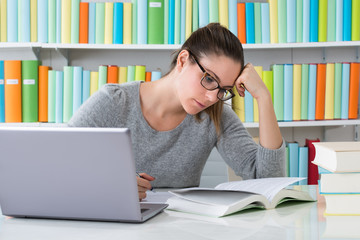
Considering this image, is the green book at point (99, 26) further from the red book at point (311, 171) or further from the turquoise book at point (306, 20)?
the red book at point (311, 171)

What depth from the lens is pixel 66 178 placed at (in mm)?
850

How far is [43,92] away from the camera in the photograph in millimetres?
2309

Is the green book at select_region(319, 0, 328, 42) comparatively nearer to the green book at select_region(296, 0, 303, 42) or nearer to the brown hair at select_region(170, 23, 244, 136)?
the green book at select_region(296, 0, 303, 42)

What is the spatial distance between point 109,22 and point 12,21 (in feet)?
1.53

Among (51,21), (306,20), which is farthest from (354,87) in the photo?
(51,21)

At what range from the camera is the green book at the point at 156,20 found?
2268 millimetres

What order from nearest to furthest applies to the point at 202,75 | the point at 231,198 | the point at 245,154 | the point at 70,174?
the point at 70,174
the point at 231,198
the point at 202,75
the point at 245,154

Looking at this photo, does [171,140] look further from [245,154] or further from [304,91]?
[304,91]

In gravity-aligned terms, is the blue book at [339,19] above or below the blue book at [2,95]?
above

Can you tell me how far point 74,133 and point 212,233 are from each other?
29 cm

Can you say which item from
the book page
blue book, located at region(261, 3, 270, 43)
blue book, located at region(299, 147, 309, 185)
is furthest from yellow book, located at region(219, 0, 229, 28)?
the book page

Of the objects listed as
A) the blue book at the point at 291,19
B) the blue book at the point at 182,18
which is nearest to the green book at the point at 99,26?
the blue book at the point at 182,18

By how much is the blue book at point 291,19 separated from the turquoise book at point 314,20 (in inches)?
3.3

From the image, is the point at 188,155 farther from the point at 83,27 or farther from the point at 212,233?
the point at 83,27
